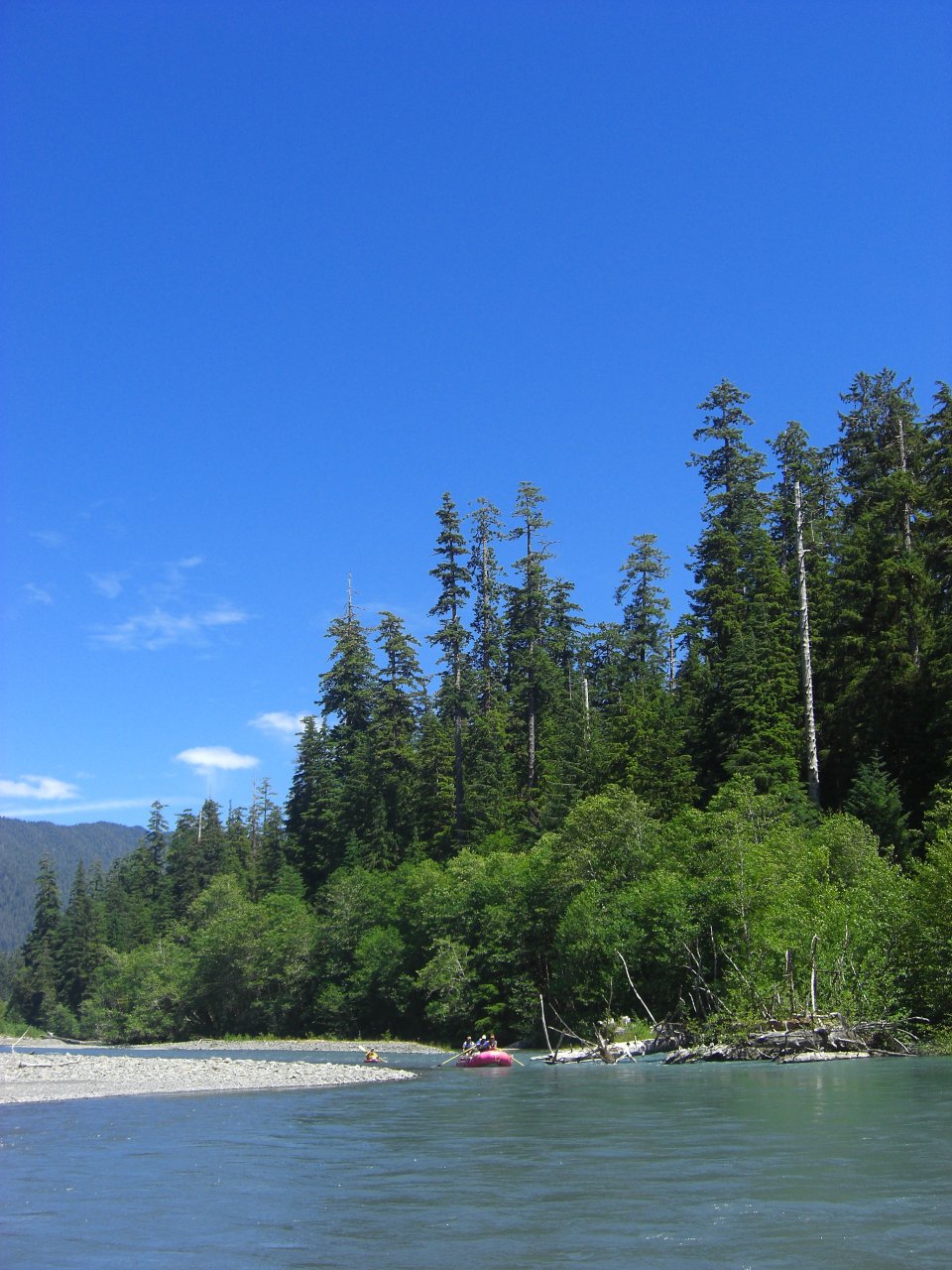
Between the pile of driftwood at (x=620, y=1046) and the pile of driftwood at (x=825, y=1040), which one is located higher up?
the pile of driftwood at (x=825, y=1040)

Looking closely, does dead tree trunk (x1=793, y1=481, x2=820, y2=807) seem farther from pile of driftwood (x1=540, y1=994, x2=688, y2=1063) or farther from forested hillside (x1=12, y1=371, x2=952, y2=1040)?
pile of driftwood (x1=540, y1=994, x2=688, y2=1063)

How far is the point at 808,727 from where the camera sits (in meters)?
52.2

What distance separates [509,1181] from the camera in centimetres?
1675

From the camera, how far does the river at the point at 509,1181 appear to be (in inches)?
498

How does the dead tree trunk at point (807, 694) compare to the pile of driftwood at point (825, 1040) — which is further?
the dead tree trunk at point (807, 694)

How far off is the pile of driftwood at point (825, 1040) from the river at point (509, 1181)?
397 cm

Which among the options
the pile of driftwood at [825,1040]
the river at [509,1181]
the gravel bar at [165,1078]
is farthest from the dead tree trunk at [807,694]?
the river at [509,1181]

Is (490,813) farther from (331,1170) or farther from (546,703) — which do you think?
(331,1170)

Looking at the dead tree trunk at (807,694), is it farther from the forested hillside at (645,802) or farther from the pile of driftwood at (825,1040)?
the pile of driftwood at (825,1040)

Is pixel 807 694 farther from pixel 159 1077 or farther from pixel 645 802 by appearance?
pixel 159 1077

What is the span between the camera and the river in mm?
12648

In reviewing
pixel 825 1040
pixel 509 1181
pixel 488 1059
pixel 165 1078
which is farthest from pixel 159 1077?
pixel 509 1181

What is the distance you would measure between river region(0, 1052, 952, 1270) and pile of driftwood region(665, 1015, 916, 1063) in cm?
397

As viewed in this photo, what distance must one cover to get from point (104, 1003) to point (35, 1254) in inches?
3784
